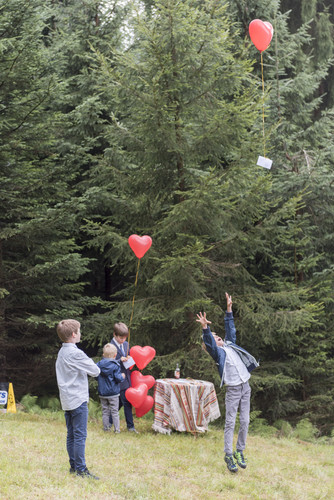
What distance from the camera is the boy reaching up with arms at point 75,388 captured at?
5.00 metres

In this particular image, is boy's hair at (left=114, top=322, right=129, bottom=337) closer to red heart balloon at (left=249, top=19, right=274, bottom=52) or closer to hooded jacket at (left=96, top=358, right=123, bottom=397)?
hooded jacket at (left=96, top=358, right=123, bottom=397)

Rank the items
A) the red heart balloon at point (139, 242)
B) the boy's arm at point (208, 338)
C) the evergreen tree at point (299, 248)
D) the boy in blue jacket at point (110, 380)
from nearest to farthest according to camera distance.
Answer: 1. the boy's arm at point (208, 338)
2. the boy in blue jacket at point (110, 380)
3. the red heart balloon at point (139, 242)
4. the evergreen tree at point (299, 248)

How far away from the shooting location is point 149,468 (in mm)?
5844

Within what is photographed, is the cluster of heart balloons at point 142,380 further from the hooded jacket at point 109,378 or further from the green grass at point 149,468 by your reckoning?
the green grass at point 149,468

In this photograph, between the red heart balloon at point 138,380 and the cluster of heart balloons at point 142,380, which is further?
the red heart balloon at point 138,380

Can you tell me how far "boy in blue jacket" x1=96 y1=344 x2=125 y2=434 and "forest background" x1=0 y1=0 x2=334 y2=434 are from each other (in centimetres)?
158

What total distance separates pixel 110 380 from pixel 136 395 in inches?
17.9

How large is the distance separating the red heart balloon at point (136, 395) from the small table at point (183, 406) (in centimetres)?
38

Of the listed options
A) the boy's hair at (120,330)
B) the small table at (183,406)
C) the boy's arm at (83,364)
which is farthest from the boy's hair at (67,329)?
the small table at (183,406)

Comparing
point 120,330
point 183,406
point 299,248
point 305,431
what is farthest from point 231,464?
point 299,248

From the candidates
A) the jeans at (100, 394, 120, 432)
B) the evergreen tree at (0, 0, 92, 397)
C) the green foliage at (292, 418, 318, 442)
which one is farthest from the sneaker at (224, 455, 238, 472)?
the evergreen tree at (0, 0, 92, 397)

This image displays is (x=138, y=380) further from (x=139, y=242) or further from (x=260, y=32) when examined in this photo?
(x=260, y=32)

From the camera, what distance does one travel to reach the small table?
25.0ft

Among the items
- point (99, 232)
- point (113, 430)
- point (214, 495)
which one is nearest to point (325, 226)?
point (99, 232)
